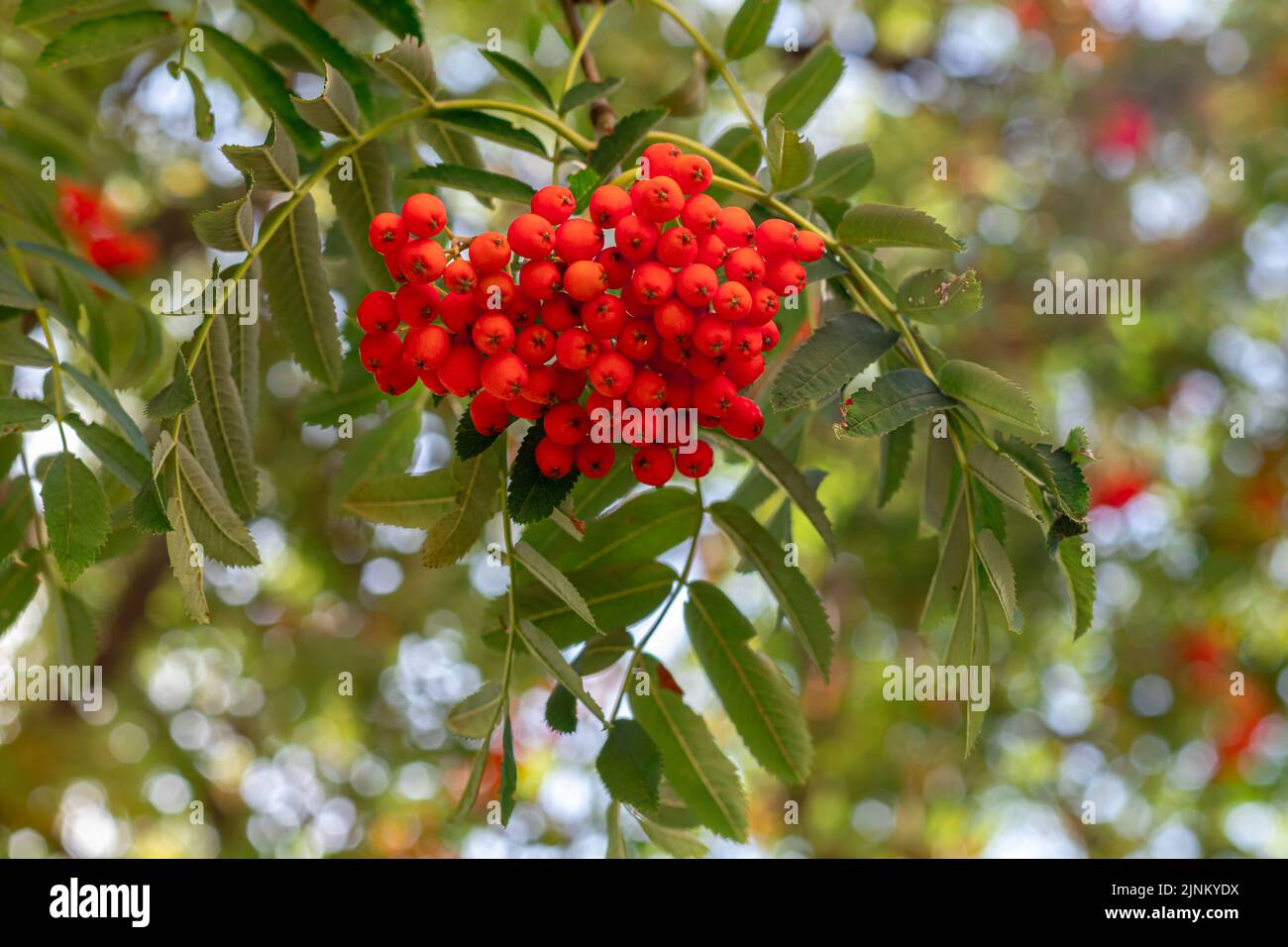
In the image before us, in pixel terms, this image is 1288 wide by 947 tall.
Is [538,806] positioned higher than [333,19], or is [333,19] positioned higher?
[333,19]

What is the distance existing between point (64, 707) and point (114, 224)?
1927 millimetres

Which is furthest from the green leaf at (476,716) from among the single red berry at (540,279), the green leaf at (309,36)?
the green leaf at (309,36)

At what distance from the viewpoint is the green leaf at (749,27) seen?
178 cm

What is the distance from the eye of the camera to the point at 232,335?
1489mm

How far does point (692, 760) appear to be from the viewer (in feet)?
5.36

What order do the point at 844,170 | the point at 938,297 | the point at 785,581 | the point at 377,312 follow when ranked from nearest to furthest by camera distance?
the point at 377,312 → the point at 938,297 → the point at 785,581 → the point at 844,170

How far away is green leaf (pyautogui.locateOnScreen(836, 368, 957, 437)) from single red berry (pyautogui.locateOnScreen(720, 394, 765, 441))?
0.10 metres

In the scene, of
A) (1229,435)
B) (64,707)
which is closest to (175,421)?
(64,707)

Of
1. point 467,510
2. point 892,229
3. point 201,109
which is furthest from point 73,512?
point 892,229

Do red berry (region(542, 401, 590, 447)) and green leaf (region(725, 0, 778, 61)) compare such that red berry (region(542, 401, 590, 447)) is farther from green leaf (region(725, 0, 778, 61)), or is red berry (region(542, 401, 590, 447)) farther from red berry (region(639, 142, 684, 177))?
green leaf (region(725, 0, 778, 61))

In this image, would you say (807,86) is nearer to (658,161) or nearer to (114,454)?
(658,161)

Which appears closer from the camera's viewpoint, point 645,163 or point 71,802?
point 645,163

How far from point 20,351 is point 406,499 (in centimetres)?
58

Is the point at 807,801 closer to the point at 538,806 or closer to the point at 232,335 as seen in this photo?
the point at 538,806
